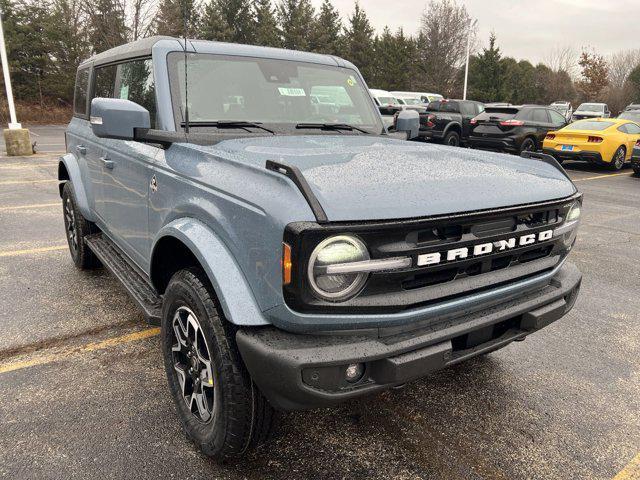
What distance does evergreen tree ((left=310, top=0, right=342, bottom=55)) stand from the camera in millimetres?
43406

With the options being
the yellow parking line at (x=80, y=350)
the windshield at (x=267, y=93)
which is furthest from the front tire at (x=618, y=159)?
the yellow parking line at (x=80, y=350)

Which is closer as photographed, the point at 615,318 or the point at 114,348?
the point at 114,348

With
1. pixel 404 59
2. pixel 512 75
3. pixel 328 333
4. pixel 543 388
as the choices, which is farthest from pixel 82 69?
pixel 512 75

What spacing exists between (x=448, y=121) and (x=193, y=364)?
1498 centimetres

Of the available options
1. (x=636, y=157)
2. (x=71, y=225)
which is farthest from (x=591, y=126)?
(x=71, y=225)

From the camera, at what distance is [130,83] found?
11.0ft

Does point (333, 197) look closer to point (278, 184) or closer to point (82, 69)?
point (278, 184)

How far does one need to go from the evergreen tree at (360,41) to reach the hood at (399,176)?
46860mm

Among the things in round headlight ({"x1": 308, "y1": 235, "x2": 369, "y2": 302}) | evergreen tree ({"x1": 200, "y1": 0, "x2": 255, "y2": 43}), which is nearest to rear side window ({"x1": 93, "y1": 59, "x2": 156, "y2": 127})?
round headlight ({"x1": 308, "y1": 235, "x2": 369, "y2": 302})

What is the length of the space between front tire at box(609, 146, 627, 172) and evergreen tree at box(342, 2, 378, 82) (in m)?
35.8

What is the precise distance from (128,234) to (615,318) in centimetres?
391

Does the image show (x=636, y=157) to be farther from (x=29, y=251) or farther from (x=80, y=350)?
(x=80, y=350)

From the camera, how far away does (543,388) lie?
119 inches

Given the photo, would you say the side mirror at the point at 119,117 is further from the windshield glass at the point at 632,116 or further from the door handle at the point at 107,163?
the windshield glass at the point at 632,116
